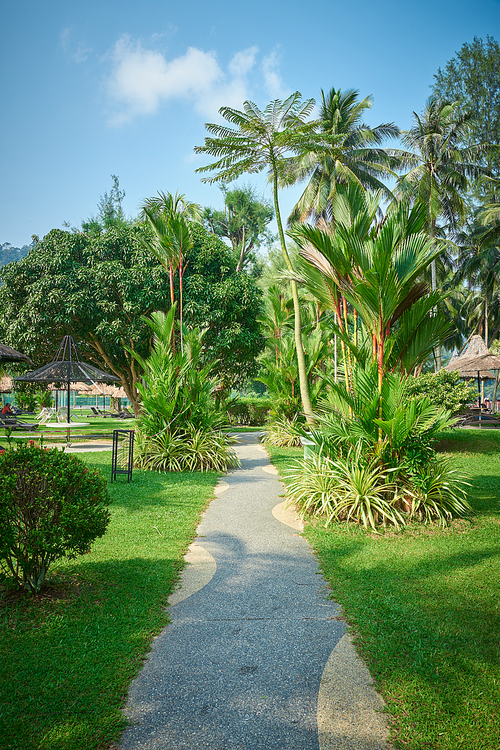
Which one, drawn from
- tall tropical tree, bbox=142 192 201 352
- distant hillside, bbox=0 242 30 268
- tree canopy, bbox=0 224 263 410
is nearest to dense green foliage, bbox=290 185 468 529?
tall tropical tree, bbox=142 192 201 352

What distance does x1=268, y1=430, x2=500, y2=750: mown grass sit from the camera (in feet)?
6.99

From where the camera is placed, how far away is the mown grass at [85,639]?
2.07 m

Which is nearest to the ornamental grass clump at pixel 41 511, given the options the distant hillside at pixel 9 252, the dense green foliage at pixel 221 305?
the dense green foliage at pixel 221 305

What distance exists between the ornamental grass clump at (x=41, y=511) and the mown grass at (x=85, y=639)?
31cm

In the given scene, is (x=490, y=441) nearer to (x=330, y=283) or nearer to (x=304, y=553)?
(x=330, y=283)

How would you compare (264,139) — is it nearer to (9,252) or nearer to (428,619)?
(428,619)

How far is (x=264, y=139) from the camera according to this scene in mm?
10133

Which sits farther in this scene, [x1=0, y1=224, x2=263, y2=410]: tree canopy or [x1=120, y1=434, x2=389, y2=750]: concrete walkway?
[x1=0, y1=224, x2=263, y2=410]: tree canopy

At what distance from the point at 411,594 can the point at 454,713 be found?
1438 mm

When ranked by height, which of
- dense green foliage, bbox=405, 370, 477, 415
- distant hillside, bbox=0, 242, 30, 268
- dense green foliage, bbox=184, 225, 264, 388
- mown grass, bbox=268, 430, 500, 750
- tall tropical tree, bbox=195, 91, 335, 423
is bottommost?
mown grass, bbox=268, 430, 500, 750

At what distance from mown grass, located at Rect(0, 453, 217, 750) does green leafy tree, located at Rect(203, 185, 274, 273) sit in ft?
100

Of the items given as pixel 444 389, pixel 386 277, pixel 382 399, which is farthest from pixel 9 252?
pixel 382 399

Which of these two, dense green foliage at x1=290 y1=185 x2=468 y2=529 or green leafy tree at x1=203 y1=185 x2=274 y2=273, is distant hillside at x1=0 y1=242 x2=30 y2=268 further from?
dense green foliage at x1=290 y1=185 x2=468 y2=529

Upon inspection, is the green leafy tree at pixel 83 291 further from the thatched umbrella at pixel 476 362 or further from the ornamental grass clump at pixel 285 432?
the thatched umbrella at pixel 476 362
